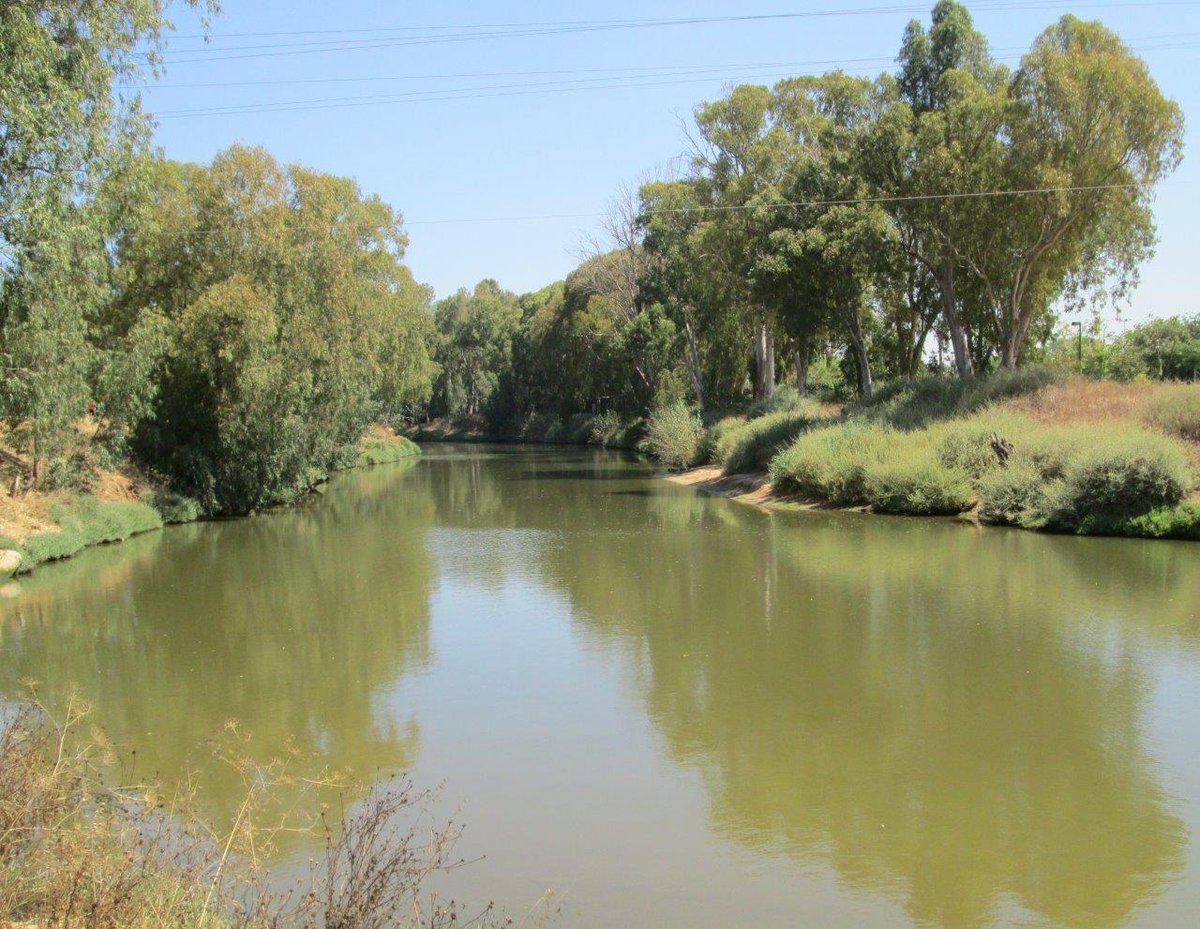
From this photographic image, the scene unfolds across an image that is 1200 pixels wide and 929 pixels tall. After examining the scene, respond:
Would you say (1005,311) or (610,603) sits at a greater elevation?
(1005,311)

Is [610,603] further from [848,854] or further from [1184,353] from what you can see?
[1184,353]

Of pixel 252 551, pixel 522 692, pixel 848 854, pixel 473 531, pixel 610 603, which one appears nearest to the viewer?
pixel 848 854

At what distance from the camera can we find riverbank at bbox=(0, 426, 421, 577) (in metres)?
20.2

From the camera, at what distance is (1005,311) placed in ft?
108

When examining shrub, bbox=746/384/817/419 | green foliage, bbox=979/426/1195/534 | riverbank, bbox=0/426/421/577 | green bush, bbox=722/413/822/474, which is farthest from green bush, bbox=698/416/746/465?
riverbank, bbox=0/426/421/577

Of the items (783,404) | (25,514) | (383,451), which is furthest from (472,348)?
(25,514)

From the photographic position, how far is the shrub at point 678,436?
148 feet

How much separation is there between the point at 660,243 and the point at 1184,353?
24.9 m

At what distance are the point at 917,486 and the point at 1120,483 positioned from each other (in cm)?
527

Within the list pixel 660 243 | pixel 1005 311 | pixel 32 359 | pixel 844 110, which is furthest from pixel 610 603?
pixel 660 243

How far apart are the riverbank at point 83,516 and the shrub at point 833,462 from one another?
1768 centimetres

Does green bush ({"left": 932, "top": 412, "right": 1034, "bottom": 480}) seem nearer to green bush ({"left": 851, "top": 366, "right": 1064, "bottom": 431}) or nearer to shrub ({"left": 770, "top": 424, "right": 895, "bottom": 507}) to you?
green bush ({"left": 851, "top": 366, "right": 1064, "bottom": 431})

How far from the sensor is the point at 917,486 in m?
25.6

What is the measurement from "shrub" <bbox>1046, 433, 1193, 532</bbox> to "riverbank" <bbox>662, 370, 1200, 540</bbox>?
Result: 2cm
